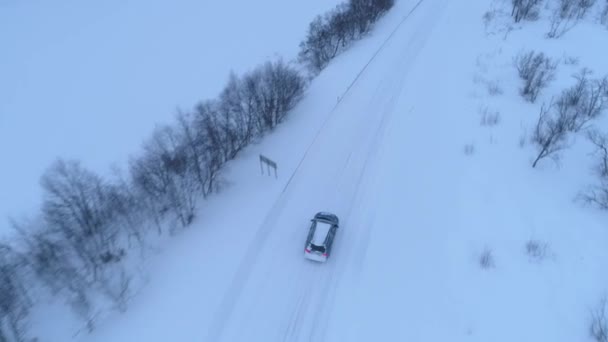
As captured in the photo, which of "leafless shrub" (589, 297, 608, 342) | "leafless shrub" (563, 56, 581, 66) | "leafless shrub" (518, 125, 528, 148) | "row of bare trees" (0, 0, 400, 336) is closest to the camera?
"leafless shrub" (589, 297, 608, 342)

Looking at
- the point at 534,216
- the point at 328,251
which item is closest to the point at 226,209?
the point at 328,251

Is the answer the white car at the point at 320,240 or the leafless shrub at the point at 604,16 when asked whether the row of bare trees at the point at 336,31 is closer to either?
the leafless shrub at the point at 604,16

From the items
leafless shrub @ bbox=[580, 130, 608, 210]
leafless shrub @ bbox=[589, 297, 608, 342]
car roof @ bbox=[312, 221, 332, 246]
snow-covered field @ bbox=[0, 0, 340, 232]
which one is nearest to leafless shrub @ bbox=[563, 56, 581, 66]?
leafless shrub @ bbox=[580, 130, 608, 210]

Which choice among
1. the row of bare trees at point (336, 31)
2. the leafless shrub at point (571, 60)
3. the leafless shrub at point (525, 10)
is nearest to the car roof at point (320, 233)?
the leafless shrub at point (571, 60)

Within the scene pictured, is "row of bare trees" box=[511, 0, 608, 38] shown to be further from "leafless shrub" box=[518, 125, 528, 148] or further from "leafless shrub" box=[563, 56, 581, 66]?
"leafless shrub" box=[518, 125, 528, 148]

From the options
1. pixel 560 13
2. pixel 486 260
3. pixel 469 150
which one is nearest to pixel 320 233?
pixel 486 260
